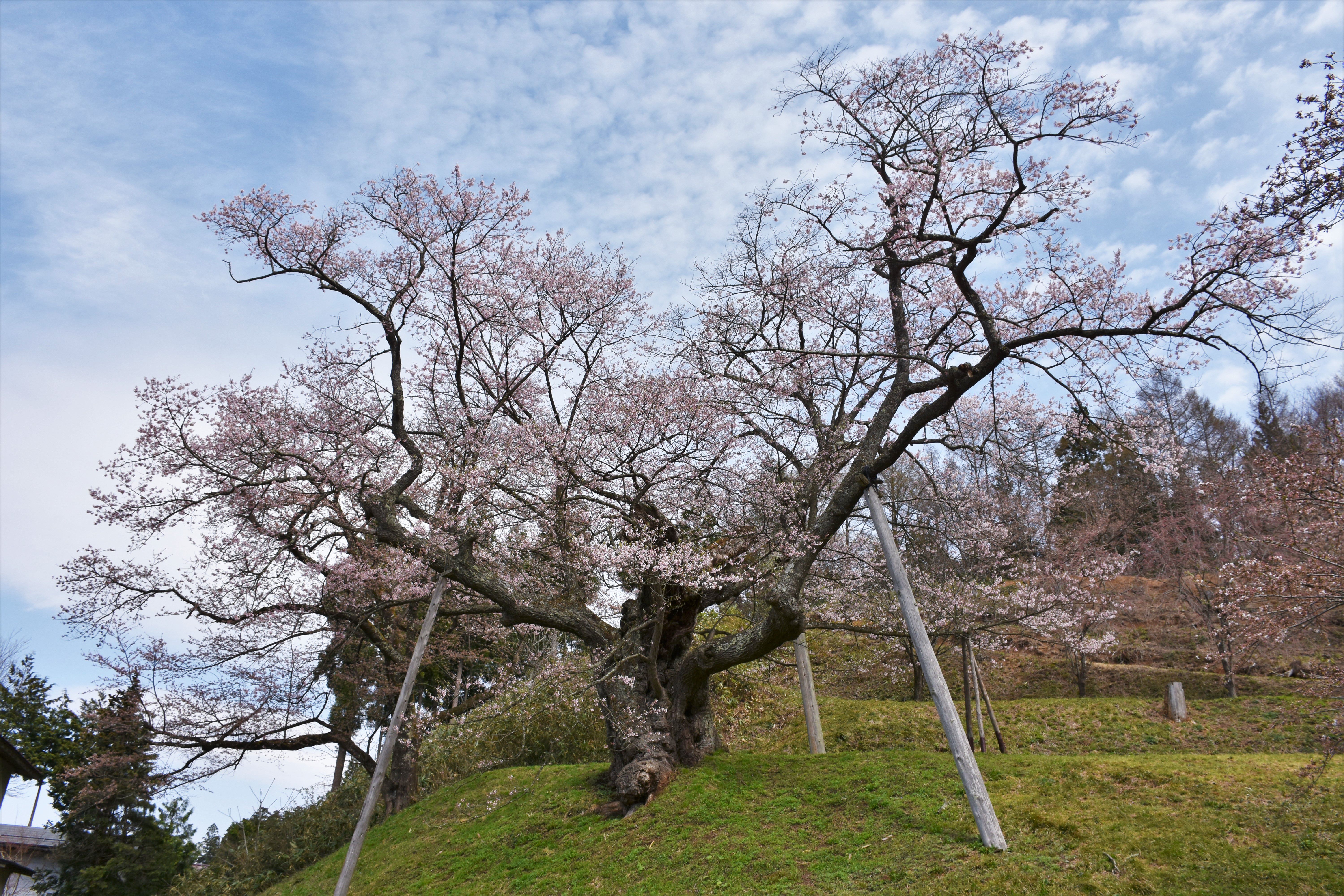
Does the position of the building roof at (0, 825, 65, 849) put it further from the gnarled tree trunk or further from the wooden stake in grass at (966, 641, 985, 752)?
the wooden stake in grass at (966, 641, 985, 752)

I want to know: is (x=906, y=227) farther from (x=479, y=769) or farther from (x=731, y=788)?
(x=479, y=769)

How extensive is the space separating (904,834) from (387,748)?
773cm

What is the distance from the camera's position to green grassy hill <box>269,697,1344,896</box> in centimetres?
630

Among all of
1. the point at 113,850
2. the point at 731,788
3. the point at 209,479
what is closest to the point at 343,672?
the point at 113,850

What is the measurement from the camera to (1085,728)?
545 inches

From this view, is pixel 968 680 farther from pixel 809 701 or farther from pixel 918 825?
pixel 918 825

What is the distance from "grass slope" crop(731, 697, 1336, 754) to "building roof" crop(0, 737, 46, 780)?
14950mm

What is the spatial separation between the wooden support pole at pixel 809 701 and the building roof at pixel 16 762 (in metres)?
15.6

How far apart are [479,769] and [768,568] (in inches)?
364

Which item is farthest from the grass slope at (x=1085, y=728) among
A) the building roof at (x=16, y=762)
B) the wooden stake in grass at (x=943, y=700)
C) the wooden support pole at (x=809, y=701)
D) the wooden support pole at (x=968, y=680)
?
the building roof at (x=16, y=762)

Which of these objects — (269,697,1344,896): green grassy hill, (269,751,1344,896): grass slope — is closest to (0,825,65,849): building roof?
(269,697,1344,896): green grassy hill

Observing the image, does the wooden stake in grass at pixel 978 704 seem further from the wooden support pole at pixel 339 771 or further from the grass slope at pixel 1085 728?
the wooden support pole at pixel 339 771

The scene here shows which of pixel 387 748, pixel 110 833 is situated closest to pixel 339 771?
pixel 110 833

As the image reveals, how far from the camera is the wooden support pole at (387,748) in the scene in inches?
382
